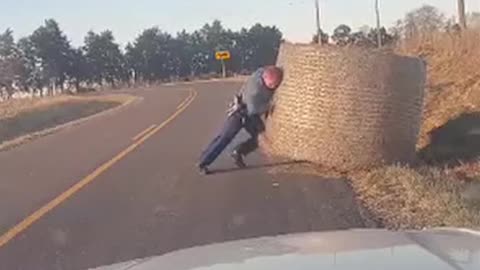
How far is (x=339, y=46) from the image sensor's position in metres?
11.9

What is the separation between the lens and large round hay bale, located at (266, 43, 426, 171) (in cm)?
1148

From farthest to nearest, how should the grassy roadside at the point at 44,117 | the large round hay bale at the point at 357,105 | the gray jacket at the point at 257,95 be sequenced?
the grassy roadside at the point at 44,117, the gray jacket at the point at 257,95, the large round hay bale at the point at 357,105

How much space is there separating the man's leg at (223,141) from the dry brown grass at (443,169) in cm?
193

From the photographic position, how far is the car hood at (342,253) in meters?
3.14

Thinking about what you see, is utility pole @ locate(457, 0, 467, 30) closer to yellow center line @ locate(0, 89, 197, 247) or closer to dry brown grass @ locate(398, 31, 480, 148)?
dry brown grass @ locate(398, 31, 480, 148)

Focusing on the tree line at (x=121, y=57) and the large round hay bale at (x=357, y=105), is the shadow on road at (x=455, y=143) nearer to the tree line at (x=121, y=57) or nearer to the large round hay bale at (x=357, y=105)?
the large round hay bale at (x=357, y=105)

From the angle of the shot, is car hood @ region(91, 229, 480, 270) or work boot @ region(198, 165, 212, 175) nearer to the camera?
car hood @ region(91, 229, 480, 270)

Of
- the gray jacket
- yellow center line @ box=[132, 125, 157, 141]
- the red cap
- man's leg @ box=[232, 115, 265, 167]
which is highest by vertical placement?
the red cap

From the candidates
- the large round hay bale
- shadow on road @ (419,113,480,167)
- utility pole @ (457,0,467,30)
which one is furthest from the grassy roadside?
the large round hay bale

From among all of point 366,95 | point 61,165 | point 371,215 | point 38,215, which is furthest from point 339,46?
point 61,165

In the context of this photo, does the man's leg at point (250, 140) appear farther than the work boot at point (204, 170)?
Yes

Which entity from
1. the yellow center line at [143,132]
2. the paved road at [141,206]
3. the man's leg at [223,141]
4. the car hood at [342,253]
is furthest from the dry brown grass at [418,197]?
the yellow center line at [143,132]

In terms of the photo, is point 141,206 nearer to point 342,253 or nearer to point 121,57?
point 342,253

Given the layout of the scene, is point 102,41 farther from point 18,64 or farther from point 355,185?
point 355,185
